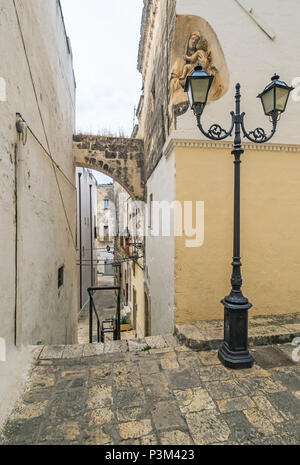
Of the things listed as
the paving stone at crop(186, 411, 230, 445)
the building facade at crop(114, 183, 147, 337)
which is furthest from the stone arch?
the paving stone at crop(186, 411, 230, 445)

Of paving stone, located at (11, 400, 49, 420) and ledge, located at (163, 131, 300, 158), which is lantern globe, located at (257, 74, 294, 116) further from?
paving stone, located at (11, 400, 49, 420)

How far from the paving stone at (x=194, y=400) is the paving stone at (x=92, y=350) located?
3.73 ft

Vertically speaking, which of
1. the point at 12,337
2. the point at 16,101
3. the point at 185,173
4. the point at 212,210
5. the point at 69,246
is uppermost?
the point at 16,101

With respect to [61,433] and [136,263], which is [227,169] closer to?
[61,433]

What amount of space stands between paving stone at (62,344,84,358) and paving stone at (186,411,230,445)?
1.53m

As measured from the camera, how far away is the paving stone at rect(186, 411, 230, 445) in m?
1.76

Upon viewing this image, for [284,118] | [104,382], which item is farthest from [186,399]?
[284,118]

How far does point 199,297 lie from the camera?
3.61 m

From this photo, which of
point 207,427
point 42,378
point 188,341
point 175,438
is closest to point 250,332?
point 188,341

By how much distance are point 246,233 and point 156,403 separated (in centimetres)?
261

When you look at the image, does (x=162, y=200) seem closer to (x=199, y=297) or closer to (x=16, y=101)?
(x=199, y=297)

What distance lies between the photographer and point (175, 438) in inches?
69.6

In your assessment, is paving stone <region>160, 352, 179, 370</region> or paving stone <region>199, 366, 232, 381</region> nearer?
paving stone <region>199, 366, 232, 381</region>
